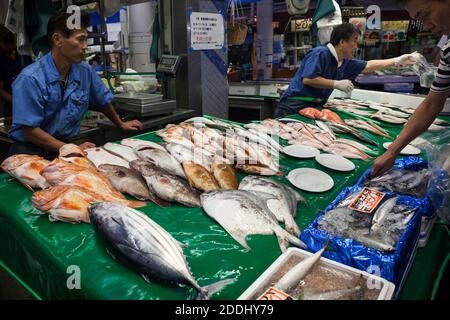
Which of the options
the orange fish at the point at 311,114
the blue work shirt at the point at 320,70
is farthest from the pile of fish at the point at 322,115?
the blue work shirt at the point at 320,70

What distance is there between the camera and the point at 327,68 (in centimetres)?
427

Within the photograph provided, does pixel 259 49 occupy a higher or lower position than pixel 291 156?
higher

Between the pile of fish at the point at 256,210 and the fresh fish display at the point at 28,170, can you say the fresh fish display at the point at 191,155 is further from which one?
the fresh fish display at the point at 28,170

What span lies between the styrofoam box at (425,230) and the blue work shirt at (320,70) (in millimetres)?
2643

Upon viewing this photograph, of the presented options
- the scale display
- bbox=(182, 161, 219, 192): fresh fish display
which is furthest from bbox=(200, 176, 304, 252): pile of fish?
the scale display

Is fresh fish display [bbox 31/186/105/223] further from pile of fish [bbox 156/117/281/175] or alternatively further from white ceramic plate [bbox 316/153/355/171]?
white ceramic plate [bbox 316/153/355/171]

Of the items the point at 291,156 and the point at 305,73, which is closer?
the point at 291,156

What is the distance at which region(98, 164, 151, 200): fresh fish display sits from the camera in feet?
5.74

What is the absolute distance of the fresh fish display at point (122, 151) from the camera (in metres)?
2.14

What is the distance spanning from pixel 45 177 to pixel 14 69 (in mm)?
4553

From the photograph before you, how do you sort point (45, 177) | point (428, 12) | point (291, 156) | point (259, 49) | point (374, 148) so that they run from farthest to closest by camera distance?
point (259, 49)
point (374, 148)
point (291, 156)
point (45, 177)
point (428, 12)

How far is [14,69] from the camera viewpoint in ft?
17.3
